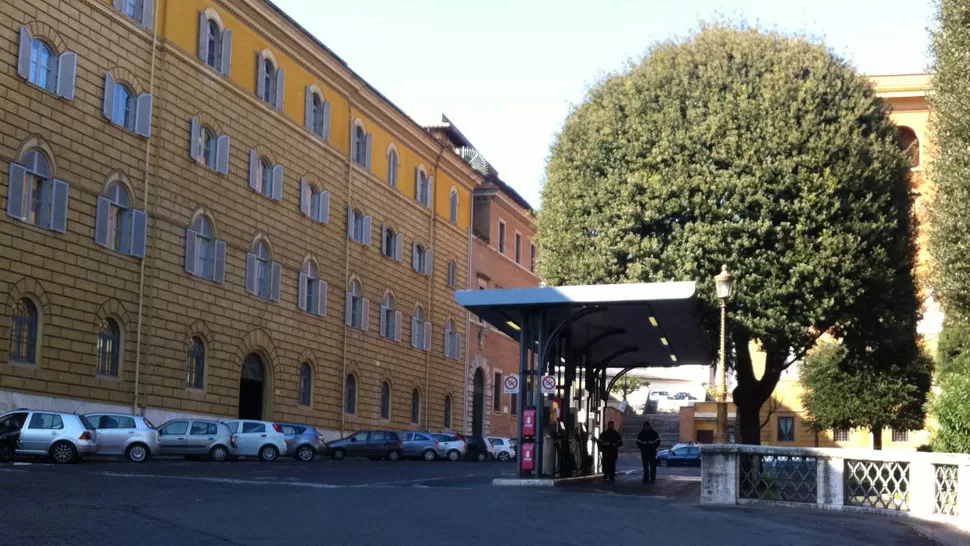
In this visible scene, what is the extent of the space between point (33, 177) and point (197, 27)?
346 inches

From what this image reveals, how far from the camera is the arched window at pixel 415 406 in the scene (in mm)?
54616

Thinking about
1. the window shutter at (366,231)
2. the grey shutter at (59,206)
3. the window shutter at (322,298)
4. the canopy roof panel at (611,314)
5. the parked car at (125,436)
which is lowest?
the parked car at (125,436)

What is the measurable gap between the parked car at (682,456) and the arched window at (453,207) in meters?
14.5

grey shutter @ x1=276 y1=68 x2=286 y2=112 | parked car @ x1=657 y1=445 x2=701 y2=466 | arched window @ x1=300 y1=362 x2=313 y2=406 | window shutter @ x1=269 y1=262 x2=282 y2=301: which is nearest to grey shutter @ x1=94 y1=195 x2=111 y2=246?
window shutter @ x1=269 y1=262 x2=282 y2=301

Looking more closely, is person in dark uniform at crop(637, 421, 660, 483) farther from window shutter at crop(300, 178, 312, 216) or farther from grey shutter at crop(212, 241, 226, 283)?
window shutter at crop(300, 178, 312, 216)

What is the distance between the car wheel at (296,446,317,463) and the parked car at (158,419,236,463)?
4.06 metres

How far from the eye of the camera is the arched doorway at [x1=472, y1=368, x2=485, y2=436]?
62.1m

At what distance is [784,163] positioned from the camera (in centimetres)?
2800

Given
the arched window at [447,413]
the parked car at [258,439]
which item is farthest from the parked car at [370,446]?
the arched window at [447,413]

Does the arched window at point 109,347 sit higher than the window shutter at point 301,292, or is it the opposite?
the window shutter at point 301,292

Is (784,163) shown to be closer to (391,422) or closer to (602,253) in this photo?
(602,253)

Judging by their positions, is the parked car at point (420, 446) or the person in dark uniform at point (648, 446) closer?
the person in dark uniform at point (648, 446)

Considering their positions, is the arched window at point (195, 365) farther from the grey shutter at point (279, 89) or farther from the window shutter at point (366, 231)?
the window shutter at point (366, 231)

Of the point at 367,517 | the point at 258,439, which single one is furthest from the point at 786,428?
the point at 367,517
